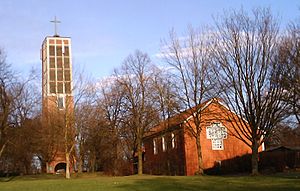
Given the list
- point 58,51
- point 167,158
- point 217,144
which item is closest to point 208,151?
point 217,144

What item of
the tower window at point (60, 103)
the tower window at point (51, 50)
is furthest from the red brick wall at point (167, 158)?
the tower window at point (51, 50)

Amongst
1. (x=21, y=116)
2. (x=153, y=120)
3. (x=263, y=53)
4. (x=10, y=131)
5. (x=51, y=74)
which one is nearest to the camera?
(x=263, y=53)

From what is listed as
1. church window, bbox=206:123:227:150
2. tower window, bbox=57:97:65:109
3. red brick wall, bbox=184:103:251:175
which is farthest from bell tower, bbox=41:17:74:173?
church window, bbox=206:123:227:150

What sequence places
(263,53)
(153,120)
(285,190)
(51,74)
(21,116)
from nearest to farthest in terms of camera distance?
(285,190) < (263,53) < (153,120) < (21,116) < (51,74)

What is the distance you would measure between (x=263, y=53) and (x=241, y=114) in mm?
5392

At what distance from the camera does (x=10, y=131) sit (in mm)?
58281

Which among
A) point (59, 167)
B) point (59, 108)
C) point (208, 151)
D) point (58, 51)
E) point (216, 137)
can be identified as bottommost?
point (59, 167)

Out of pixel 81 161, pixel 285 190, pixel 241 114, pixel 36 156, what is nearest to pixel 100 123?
pixel 81 161

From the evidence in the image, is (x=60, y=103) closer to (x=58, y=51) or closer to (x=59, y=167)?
(x=59, y=167)

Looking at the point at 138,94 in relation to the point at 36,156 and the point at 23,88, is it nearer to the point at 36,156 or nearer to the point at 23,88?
the point at 23,88

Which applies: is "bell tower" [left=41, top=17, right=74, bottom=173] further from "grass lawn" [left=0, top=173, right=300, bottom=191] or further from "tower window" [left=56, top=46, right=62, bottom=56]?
"grass lawn" [left=0, top=173, right=300, bottom=191]

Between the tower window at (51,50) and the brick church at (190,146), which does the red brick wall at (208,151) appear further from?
the tower window at (51,50)

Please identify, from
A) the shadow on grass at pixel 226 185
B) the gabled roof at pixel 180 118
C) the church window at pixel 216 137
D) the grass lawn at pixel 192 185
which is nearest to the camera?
the shadow on grass at pixel 226 185

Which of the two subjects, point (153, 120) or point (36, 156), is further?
point (36, 156)
